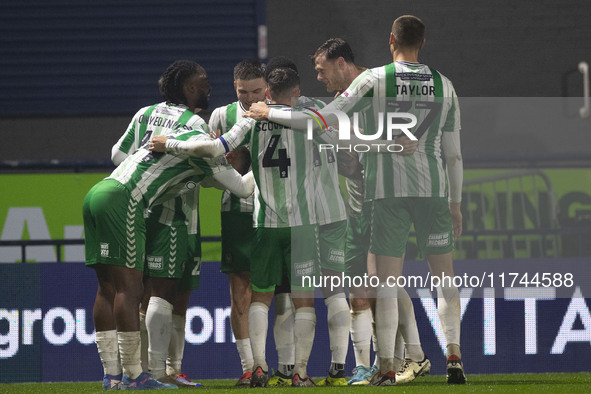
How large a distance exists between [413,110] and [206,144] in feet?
3.45

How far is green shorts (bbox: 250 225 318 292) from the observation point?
15.7 feet

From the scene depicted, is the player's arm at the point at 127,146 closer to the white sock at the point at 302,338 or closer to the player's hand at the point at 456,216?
the white sock at the point at 302,338

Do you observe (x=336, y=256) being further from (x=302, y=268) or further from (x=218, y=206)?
(x=218, y=206)

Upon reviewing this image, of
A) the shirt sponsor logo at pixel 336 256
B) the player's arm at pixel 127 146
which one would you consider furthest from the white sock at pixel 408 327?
the player's arm at pixel 127 146

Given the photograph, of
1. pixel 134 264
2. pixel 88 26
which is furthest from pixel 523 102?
pixel 134 264

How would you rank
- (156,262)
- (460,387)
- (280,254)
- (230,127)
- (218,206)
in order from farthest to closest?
(218,206)
(230,127)
(156,262)
(280,254)
(460,387)

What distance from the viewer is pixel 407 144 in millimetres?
4840

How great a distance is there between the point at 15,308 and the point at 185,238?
1.80m

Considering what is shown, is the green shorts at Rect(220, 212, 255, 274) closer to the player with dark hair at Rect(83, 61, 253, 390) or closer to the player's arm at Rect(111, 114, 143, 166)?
the player with dark hair at Rect(83, 61, 253, 390)

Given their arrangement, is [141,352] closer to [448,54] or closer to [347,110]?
[347,110]

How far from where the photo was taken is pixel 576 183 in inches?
260

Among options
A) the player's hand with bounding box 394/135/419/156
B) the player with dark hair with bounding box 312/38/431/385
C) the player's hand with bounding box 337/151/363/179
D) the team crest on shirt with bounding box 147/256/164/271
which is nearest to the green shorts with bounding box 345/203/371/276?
the player with dark hair with bounding box 312/38/431/385

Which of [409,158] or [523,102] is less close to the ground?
[523,102]

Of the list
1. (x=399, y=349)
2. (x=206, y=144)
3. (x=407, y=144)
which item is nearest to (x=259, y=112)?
(x=206, y=144)
